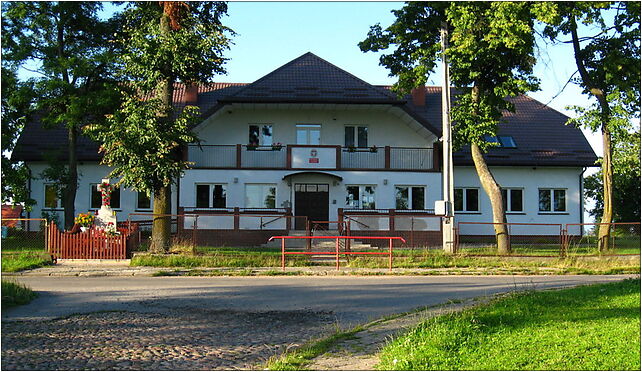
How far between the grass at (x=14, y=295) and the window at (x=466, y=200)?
25770 mm

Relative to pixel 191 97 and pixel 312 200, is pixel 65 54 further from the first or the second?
pixel 312 200

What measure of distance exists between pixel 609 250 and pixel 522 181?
10894 mm

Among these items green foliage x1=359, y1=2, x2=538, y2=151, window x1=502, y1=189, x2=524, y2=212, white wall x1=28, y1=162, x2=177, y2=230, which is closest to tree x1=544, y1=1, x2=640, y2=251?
green foliage x1=359, y1=2, x2=538, y2=151

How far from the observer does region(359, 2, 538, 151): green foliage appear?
2345 centimetres

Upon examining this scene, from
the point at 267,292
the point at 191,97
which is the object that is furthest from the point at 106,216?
the point at 191,97

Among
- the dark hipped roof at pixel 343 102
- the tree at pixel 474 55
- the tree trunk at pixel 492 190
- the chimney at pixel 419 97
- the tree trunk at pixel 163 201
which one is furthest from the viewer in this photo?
the chimney at pixel 419 97

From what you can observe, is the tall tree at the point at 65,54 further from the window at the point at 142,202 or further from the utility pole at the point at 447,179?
the utility pole at the point at 447,179

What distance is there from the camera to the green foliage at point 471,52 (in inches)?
923

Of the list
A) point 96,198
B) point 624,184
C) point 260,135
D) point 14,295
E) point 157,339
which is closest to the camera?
point 157,339

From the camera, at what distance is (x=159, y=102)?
2262 centimetres

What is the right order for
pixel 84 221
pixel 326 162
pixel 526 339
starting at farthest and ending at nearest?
pixel 326 162 < pixel 84 221 < pixel 526 339

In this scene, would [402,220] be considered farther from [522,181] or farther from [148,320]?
[148,320]

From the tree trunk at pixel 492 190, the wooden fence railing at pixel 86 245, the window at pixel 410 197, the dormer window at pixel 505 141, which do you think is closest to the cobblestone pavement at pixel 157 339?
the wooden fence railing at pixel 86 245

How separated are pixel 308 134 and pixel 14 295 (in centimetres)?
2278
